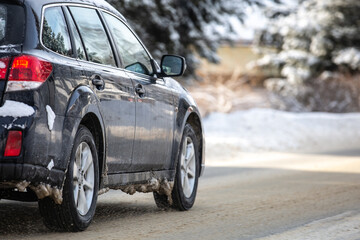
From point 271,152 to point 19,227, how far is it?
11.9 m

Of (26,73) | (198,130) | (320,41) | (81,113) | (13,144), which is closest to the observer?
(13,144)

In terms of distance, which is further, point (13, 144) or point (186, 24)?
point (186, 24)

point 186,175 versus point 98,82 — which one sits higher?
point 98,82

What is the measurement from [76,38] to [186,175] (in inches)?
89.4

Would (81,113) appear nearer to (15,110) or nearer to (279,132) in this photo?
(15,110)

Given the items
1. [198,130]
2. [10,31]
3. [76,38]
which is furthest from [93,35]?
[198,130]

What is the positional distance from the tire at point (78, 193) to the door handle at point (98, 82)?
1.11ft

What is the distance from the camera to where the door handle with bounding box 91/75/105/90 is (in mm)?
6282

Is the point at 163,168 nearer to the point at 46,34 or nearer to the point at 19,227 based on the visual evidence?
the point at 19,227

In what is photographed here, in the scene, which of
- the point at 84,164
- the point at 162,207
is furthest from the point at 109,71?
the point at 162,207

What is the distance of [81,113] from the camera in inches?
235

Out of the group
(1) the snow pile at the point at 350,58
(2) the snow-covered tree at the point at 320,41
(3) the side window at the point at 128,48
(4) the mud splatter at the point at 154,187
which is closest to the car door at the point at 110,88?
(3) the side window at the point at 128,48

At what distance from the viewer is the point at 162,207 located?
8.20m

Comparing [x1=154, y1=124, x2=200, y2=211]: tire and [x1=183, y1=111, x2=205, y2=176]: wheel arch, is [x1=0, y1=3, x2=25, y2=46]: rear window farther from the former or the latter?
[x1=183, y1=111, x2=205, y2=176]: wheel arch
